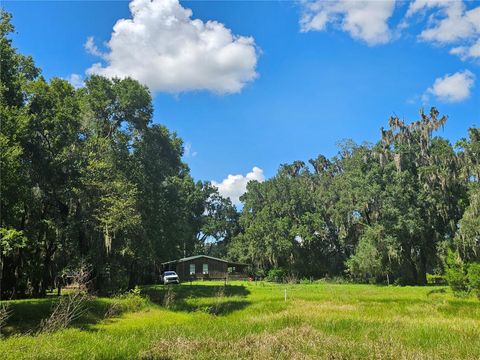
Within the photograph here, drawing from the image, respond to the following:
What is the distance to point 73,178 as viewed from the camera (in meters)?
25.8

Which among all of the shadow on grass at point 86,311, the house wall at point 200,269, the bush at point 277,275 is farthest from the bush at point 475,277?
Answer: the house wall at point 200,269

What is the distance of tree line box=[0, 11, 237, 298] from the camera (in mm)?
21078

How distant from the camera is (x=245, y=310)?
23.1 m

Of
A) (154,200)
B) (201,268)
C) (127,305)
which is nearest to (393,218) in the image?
(154,200)

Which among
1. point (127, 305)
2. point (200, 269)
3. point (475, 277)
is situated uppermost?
point (200, 269)

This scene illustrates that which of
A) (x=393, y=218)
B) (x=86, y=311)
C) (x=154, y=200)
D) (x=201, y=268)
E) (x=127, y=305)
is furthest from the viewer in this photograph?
(x=201, y=268)

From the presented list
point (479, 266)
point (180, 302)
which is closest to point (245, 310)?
point (180, 302)

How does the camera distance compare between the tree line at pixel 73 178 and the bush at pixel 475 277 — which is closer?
the tree line at pixel 73 178

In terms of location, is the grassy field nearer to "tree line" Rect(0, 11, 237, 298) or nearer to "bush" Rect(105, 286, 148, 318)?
"bush" Rect(105, 286, 148, 318)

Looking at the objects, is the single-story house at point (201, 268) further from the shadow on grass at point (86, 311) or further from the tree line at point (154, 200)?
the shadow on grass at point (86, 311)

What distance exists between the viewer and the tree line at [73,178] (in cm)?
2108

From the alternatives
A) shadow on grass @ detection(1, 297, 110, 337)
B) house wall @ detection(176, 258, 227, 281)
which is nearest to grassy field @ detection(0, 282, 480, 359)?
shadow on grass @ detection(1, 297, 110, 337)

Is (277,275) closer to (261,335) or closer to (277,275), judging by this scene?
(277,275)

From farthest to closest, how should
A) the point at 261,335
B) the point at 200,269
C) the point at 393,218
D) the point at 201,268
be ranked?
the point at 201,268 → the point at 200,269 → the point at 393,218 → the point at 261,335
